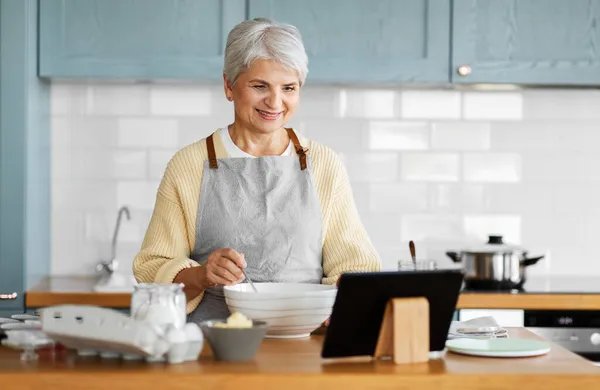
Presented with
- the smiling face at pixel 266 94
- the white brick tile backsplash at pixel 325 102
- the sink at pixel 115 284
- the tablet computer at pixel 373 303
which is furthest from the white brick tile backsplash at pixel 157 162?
the tablet computer at pixel 373 303

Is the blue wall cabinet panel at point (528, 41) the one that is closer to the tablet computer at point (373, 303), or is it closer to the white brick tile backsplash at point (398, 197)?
the white brick tile backsplash at point (398, 197)

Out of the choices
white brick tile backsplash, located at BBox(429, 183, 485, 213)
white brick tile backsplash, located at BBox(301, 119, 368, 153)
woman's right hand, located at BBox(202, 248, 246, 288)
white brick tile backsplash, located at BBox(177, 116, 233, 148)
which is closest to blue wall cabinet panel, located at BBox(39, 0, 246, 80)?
white brick tile backsplash, located at BBox(177, 116, 233, 148)

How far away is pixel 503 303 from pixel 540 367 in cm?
183

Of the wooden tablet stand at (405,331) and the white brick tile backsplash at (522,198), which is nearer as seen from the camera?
the wooden tablet stand at (405,331)

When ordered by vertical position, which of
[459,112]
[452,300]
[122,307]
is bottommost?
[122,307]

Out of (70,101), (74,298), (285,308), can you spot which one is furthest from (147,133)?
(285,308)

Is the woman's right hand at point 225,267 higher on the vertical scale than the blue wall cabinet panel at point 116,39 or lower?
lower

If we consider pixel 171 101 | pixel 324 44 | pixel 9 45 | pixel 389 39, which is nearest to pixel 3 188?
pixel 9 45

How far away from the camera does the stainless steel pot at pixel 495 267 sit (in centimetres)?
380

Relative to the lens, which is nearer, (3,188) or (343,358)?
(343,358)

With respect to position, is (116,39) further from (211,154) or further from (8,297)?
(211,154)

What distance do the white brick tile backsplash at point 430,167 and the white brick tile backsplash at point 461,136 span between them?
0.16 feet

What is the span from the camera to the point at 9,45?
12.6ft

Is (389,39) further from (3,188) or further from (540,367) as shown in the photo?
(540,367)
